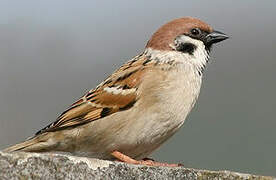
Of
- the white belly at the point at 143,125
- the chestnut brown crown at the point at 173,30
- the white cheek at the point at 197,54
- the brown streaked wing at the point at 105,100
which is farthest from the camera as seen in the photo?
the chestnut brown crown at the point at 173,30

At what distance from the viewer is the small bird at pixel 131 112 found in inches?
143

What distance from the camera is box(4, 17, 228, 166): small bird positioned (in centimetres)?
363

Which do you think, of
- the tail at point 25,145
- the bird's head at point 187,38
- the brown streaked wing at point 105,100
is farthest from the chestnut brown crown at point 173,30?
the tail at point 25,145

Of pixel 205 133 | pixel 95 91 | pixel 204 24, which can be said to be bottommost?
pixel 205 133

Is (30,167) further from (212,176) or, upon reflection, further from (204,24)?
(204,24)

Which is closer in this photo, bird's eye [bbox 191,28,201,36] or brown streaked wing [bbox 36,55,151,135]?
brown streaked wing [bbox 36,55,151,135]

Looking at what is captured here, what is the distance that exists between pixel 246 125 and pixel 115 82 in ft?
3.04

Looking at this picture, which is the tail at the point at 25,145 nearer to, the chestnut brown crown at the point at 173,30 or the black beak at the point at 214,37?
the chestnut brown crown at the point at 173,30

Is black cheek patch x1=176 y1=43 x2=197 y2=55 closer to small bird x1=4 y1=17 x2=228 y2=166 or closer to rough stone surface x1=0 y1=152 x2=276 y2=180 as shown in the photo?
small bird x1=4 y1=17 x2=228 y2=166

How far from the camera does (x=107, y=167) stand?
93.0 inches

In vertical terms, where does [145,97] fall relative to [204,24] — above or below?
below

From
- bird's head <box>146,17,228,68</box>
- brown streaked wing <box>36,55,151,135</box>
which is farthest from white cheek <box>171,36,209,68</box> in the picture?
brown streaked wing <box>36,55,151,135</box>

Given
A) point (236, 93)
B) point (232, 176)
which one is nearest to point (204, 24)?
point (236, 93)

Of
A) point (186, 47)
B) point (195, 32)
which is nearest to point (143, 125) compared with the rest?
point (186, 47)
